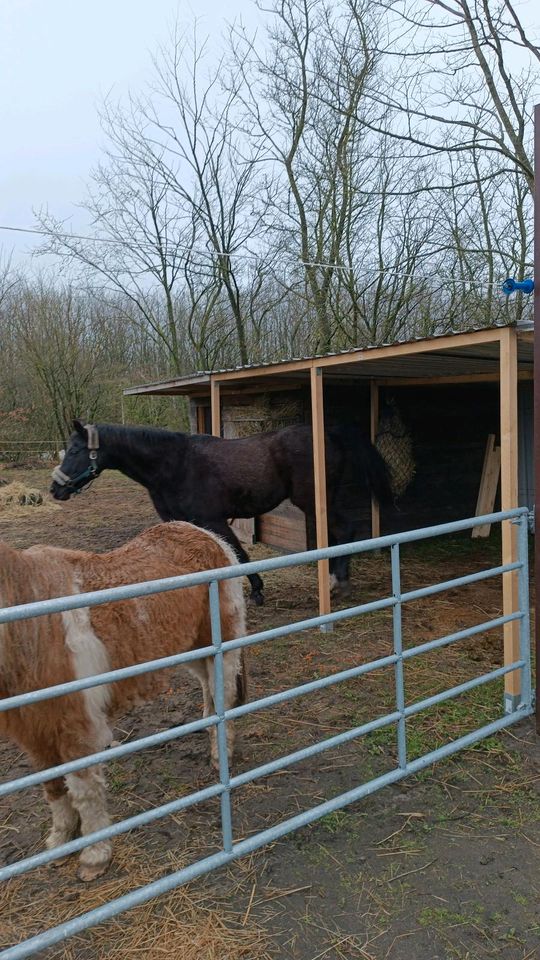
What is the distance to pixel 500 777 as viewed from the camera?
107 inches

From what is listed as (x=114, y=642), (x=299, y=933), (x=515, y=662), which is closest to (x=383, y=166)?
(x=515, y=662)

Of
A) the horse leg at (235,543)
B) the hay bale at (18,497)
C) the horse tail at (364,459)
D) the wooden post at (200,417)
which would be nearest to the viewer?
the horse leg at (235,543)

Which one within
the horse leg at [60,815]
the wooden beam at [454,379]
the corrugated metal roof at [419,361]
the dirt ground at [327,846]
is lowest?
the dirt ground at [327,846]

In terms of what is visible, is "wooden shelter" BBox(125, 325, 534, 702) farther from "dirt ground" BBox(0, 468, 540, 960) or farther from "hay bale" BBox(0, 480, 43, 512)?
"hay bale" BBox(0, 480, 43, 512)

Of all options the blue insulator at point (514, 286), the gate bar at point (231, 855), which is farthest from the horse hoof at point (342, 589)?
the blue insulator at point (514, 286)

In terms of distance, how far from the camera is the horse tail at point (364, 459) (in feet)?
19.6

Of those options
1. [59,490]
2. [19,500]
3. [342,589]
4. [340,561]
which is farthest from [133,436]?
[19,500]

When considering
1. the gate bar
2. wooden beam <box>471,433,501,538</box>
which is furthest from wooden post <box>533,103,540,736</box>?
wooden beam <box>471,433,501,538</box>

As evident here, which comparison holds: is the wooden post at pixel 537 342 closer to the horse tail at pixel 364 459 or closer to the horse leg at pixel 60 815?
the horse leg at pixel 60 815

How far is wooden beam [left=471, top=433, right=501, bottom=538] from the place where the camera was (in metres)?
8.09

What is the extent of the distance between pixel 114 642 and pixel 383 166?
35.1 feet

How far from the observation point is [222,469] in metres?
5.79

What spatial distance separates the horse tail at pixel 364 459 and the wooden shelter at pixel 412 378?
0.29 meters

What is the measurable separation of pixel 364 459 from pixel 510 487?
9.09 ft
